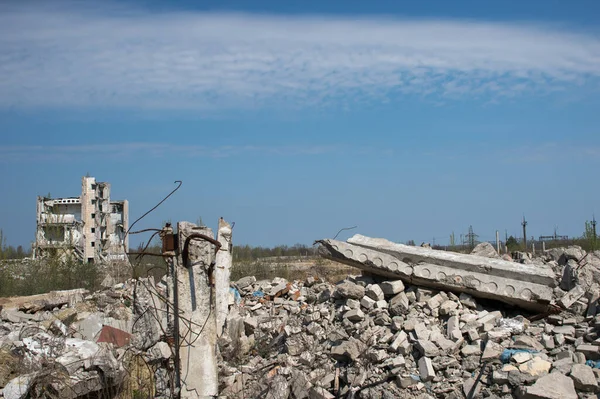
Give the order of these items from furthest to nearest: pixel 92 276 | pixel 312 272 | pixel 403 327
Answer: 1. pixel 312 272
2. pixel 92 276
3. pixel 403 327

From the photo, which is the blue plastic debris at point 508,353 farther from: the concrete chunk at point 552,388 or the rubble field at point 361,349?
the concrete chunk at point 552,388

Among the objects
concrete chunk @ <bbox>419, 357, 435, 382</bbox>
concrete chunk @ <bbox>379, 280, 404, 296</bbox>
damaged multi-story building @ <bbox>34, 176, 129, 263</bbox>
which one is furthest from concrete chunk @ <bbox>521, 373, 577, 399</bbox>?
damaged multi-story building @ <bbox>34, 176, 129, 263</bbox>

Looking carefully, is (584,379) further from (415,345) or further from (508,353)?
(415,345)

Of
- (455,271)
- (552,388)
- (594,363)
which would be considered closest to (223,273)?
(455,271)

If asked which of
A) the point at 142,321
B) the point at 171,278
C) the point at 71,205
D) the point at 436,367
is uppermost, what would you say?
the point at 71,205

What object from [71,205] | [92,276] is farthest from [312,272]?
[71,205]

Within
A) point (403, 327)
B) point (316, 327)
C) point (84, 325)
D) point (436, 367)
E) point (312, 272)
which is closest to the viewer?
point (436, 367)

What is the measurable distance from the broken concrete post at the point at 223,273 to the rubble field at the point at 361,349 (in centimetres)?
26

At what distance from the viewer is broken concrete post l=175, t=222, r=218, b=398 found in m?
5.30

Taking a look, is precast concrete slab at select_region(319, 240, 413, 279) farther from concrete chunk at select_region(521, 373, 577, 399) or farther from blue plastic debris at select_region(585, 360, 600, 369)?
concrete chunk at select_region(521, 373, 577, 399)

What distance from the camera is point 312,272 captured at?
20906mm

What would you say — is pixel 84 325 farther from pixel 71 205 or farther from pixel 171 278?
pixel 71 205

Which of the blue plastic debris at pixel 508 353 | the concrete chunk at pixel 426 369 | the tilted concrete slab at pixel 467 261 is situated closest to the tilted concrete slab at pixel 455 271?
the tilted concrete slab at pixel 467 261

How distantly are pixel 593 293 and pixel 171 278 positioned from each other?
6.91m
